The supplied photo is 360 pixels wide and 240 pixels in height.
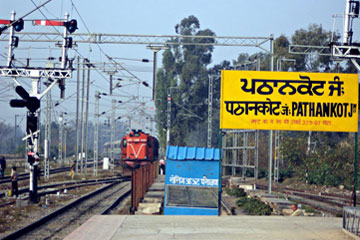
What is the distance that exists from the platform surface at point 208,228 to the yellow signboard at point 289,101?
8.93 feet

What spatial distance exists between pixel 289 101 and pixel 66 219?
895cm

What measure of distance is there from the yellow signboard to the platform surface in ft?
8.93

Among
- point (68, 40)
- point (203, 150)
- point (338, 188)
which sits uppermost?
point (68, 40)

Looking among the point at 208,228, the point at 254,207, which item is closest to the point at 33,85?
the point at 254,207

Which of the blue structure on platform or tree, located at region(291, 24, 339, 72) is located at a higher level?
tree, located at region(291, 24, 339, 72)

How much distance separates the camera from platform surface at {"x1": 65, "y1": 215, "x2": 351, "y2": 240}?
37.5ft

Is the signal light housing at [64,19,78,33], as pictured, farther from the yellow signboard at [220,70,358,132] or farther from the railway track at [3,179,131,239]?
the yellow signboard at [220,70,358,132]

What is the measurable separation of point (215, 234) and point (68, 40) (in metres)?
15.7

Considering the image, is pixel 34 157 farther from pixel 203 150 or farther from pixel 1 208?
pixel 203 150

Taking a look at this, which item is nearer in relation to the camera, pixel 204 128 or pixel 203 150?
pixel 203 150

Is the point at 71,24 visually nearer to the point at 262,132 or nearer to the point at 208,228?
the point at 208,228

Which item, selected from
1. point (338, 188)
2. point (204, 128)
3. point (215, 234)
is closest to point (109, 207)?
point (215, 234)

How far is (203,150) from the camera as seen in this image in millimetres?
19328

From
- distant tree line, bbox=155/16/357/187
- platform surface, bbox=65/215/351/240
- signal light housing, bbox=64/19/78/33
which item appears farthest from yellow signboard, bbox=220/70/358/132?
distant tree line, bbox=155/16/357/187
